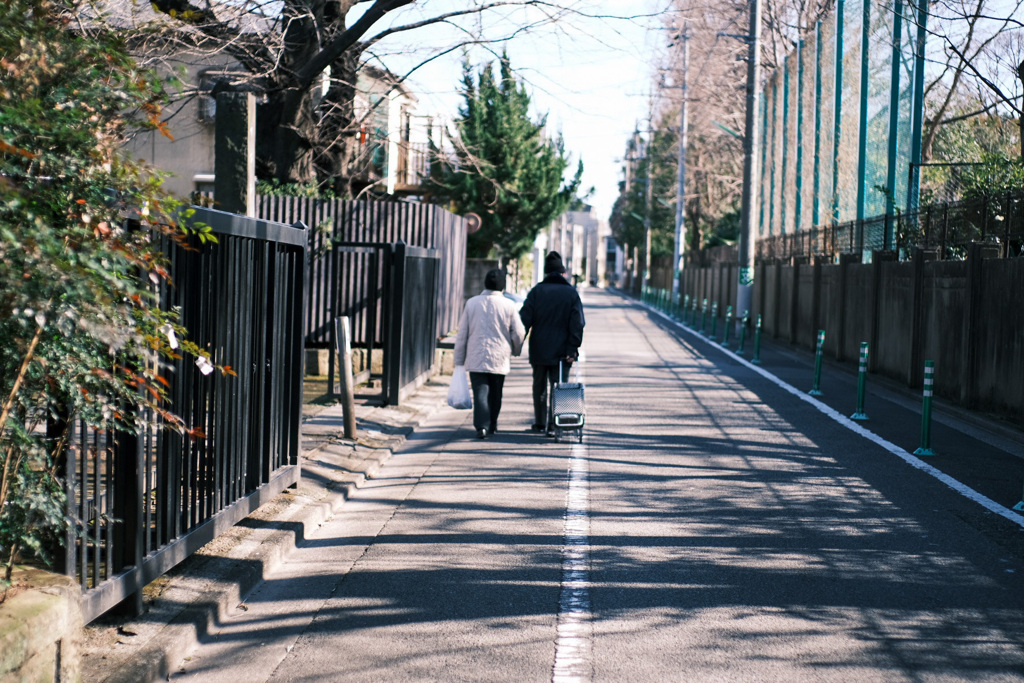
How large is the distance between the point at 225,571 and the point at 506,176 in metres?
30.4

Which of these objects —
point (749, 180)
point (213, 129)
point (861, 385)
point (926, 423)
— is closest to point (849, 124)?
point (749, 180)

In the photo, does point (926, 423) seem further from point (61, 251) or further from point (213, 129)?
point (213, 129)

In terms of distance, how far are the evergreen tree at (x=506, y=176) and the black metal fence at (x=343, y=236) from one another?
15208 mm

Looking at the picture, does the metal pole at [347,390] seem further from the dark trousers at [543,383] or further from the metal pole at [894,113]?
the metal pole at [894,113]

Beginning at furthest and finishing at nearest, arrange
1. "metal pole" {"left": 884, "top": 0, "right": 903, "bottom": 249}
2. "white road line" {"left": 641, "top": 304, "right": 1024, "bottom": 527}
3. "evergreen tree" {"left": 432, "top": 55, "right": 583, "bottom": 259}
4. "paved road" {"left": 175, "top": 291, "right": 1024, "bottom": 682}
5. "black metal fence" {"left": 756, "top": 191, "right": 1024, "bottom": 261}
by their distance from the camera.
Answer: "evergreen tree" {"left": 432, "top": 55, "right": 583, "bottom": 259}, "metal pole" {"left": 884, "top": 0, "right": 903, "bottom": 249}, "black metal fence" {"left": 756, "top": 191, "right": 1024, "bottom": 261}, "white road line" {"left": 641, "top": 304, "right": 1024, "bottom": 527}, "paved road" {"left": 175, "top": 291, "right": 1024, "bottom": 682}

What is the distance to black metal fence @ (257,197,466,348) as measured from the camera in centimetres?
1630

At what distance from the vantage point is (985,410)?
44.0ft

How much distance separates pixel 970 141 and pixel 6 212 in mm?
25153

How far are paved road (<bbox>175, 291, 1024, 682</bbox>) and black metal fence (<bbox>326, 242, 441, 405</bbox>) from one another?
2757 millimetres

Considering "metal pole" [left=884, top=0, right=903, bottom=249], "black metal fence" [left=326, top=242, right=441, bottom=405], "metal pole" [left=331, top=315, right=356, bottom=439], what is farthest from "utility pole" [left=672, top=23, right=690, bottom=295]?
"metal pole" [left=331, top=315, right=356, bottom=439]

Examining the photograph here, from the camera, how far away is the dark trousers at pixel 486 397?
1105cm

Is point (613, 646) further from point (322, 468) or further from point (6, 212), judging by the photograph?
point (322, 468)

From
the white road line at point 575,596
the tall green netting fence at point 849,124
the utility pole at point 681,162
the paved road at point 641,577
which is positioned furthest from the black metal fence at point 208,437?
the utility pole at point 681,162

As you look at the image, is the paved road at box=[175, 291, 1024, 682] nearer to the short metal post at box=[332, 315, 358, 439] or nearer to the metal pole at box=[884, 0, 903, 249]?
the short metal post at box=[332, 315, 358, 439]
